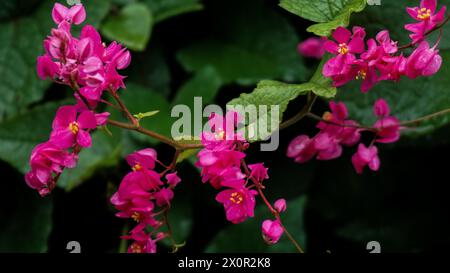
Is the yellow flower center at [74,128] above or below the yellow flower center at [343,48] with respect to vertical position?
below

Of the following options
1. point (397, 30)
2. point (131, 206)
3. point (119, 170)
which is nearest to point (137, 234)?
point (131, 206)

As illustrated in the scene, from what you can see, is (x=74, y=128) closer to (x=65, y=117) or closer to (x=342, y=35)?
(x=65, y=117)

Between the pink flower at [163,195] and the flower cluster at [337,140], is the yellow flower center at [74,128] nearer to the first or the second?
the pink flower at [163,195]

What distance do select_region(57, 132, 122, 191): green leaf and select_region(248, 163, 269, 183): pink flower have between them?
1.36ft

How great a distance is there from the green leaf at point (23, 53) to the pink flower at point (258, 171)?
1.93ft

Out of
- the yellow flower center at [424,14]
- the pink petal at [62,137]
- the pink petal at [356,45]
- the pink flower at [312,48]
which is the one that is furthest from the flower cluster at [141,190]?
the pink flower at [312,48]

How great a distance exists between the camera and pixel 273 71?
4.75 ft

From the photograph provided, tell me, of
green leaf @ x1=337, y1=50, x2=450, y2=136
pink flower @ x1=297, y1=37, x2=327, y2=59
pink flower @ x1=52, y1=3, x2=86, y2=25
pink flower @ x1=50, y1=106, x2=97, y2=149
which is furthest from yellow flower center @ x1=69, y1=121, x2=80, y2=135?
pink flower @ x1=297, y1=37, x2=327, y2=59

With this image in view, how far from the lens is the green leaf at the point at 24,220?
4.49 feet

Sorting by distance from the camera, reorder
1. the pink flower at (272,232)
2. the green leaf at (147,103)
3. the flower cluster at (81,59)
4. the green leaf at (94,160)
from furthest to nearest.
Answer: the green leaf at (147,103) < the green leaf at (94,160) < the pink flower at (272,232) < the flower cluster at (81,59)

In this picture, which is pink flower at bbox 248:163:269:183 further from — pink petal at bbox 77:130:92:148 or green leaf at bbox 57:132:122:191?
green leaf at bbox 57:132:122:191

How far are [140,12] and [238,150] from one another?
598 mm

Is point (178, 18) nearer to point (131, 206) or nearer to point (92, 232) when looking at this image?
point (92, 232)

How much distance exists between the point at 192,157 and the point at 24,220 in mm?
398
